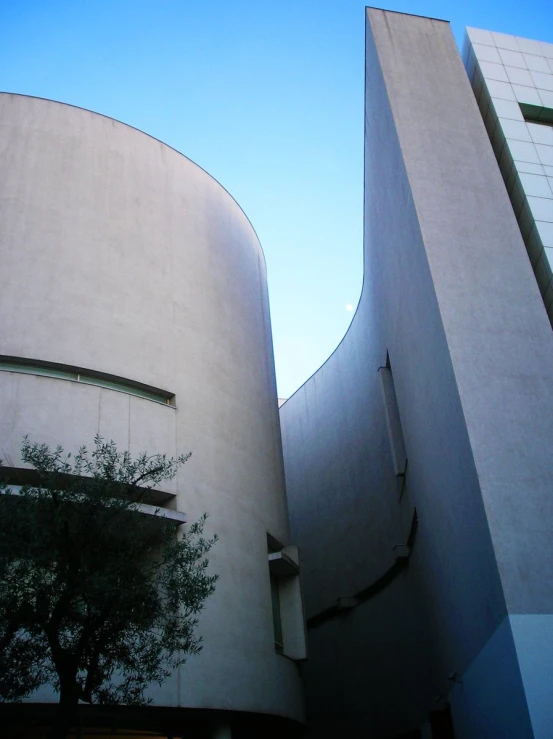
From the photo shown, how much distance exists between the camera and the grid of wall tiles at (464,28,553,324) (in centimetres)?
1400

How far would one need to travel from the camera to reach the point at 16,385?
523 inches

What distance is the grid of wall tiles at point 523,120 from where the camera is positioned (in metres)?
14.0

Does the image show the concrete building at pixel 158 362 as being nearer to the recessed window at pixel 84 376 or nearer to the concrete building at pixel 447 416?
the recessed window at pixel 84 376

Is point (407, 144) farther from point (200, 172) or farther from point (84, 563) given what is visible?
point (84, 563)

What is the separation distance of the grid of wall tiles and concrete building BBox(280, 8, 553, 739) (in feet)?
0.14

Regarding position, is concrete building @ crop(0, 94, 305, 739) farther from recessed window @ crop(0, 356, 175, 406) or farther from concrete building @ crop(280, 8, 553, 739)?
concrete building @ crop(280, 8, 553, 739)

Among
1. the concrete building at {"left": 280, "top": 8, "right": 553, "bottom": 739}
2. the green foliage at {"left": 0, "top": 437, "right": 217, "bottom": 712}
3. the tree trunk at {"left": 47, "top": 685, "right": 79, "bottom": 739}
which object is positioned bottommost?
the tree trunk at {"left": 47, "top": 685, "right": 79, "bottom": 739}

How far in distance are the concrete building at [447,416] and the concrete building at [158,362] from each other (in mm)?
3686

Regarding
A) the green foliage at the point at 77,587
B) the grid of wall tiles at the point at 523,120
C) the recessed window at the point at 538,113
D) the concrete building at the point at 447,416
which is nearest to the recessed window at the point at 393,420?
the concrete building at the point at 447,416

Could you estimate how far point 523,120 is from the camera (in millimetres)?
15703

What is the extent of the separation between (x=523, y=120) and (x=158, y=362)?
9.35 m

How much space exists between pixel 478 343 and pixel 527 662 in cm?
501

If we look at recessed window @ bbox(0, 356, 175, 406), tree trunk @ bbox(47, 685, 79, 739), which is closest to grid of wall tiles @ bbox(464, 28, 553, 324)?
recessed window @ bbox(0, 356, 175, 406)

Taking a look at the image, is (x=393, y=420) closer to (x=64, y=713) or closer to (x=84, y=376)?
(x=84, y=376)
